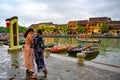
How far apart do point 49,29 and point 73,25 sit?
13394mm

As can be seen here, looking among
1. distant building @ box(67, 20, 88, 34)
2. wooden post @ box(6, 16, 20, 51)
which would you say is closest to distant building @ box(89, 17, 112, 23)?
distant building @ box(67, 20, 88, 34)

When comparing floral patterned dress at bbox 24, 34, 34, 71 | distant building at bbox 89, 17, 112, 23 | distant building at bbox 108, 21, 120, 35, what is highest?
distant building at bbox 89, 17, 112, 23

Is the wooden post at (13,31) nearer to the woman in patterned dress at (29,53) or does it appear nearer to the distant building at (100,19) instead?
the woman in patterned dress at (29,53)

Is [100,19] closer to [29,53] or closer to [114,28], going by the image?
[114,28]

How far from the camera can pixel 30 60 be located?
805cm

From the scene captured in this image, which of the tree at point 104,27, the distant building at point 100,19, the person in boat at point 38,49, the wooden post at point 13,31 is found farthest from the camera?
the distant building at point 100,19

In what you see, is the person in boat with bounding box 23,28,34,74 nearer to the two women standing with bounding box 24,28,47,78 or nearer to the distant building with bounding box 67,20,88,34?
the two women standing with bounding box 24,28,47,78

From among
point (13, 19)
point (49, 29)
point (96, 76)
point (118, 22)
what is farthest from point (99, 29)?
point (96, 76)

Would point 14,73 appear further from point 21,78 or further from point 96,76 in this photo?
point 96,76

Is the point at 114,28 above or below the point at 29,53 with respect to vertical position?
above

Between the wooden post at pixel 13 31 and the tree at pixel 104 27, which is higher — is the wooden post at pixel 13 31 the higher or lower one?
the lower one

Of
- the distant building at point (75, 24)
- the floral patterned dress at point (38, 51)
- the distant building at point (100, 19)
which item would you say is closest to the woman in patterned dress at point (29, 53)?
the floral patterned dress at point (38, 51)

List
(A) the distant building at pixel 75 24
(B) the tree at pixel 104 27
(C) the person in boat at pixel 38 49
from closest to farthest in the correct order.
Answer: (C) the person in boat at pixel 38 49
(B) the tree at pixel 104 27
(A) the distant building at pixel 75 24

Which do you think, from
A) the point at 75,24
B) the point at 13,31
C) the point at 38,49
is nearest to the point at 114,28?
the point at 75,24
